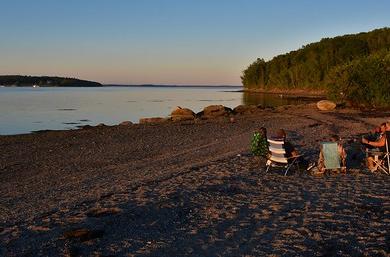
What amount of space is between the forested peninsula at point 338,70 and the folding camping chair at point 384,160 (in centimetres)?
2873

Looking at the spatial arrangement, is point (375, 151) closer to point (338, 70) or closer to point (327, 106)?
point (327, 106)

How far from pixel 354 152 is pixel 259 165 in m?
3.59

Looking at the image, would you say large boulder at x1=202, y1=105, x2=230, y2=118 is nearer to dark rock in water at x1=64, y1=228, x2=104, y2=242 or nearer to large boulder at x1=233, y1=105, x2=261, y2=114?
large boulder at x1=233, y1=105, x2=261, y2=114

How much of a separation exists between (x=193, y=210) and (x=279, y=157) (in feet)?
14.3

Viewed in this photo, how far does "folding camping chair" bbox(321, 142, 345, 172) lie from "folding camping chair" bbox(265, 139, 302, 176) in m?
0.72

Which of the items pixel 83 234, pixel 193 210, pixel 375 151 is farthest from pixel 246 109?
pixel 83 234

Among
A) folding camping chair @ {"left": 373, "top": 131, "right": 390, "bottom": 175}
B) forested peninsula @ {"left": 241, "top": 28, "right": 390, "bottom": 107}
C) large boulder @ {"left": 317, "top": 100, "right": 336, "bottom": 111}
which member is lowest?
large boulder @ {"left": 317, "top": 100, "right": 336, "bottom": 111}

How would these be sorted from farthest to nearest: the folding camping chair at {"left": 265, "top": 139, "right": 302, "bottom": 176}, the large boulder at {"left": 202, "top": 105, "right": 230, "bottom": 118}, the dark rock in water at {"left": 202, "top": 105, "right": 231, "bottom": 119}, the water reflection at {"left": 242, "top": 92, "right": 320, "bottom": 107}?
1. the water reflection at {"left": 242, "top": 92, "right": 320, "bottom": 107}
2. the large boulder at {"left": 202, "top": 105, "right": 230, "bottom": 118}
3. the dark rock in water at {"left": 202, "top": 105, "right": 231, "bottom": 119}
4. the folding camping chair at {"left": 265, "top": 139, "right": 302, "bottom": 176}

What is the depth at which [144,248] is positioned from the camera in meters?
6.85

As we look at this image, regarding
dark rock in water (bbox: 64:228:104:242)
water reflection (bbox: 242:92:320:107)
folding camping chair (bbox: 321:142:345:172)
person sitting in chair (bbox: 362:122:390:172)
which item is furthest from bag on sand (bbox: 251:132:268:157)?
water reflection (bbox: 242:92:320:107)

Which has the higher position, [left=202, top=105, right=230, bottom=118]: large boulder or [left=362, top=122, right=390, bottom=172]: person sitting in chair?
[left=362, top=122, right=390, bottom=172]: person sitting in chair

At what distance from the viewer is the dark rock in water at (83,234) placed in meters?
7.26

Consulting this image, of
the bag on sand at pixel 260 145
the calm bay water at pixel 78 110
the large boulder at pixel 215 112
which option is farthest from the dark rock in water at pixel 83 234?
the large boulder at pixel 215 112

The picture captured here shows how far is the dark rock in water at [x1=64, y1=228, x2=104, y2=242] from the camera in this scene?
286 inches
